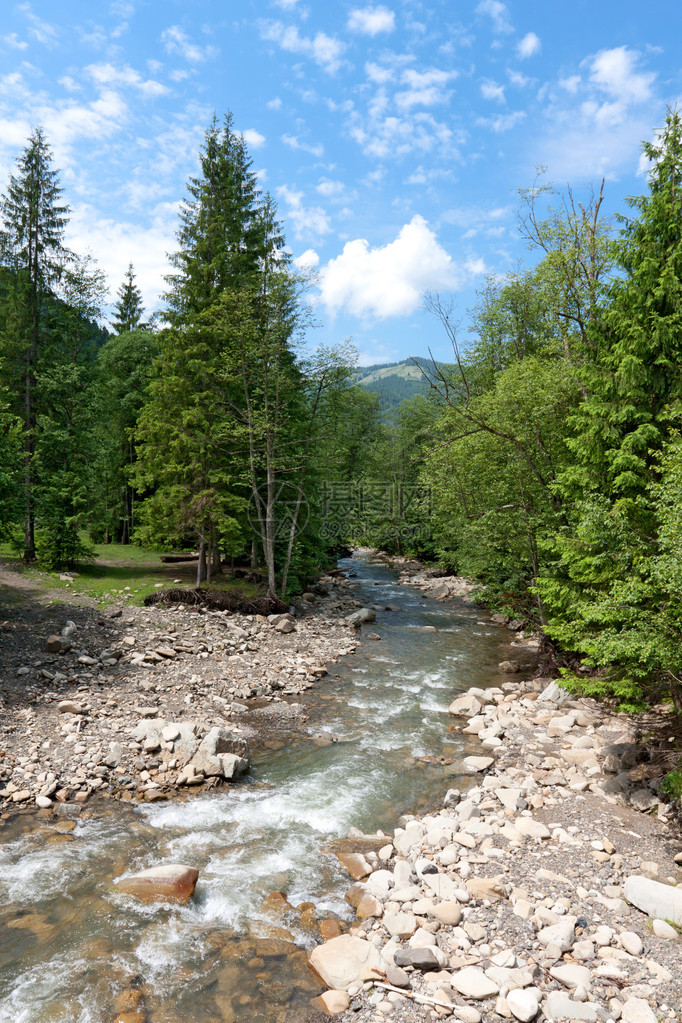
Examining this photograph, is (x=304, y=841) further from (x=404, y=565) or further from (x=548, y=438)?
(x=404, y=565)

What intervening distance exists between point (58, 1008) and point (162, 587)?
672 inches

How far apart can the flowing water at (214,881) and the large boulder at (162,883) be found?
0.14 meters

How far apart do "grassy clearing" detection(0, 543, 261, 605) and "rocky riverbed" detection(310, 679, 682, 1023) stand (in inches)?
584

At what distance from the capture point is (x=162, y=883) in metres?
7.59

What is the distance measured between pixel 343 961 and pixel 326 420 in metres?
20.7

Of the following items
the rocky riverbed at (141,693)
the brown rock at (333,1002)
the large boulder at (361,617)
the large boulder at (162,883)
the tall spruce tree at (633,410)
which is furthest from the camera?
the large boulder at (361,617)

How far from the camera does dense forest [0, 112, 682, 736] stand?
32.1 feet

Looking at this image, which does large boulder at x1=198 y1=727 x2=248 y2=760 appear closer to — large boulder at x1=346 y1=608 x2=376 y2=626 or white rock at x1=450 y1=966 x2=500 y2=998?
white rock at x1=450 y1=966 x2=500 y2=998

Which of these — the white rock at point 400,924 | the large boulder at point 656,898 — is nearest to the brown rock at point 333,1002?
the white rock at point 400,924

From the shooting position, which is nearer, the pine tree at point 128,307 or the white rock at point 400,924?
the white rock at point 400,924

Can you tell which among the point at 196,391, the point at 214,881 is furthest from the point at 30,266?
the point at 214,881

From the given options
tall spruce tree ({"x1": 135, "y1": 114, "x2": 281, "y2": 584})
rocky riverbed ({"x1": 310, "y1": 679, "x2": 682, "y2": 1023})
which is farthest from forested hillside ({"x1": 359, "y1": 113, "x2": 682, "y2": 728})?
tall spruce tree ({"x1": 135, "y1": 114, "x2": 281, "y2": 584})

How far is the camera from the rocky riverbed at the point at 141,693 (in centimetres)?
1032

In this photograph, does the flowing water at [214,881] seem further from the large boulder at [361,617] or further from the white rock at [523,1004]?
the large boulder at [361,617]
